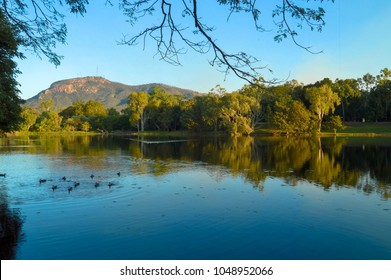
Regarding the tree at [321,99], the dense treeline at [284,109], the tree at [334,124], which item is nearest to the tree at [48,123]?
the dense treeline at [284,109]

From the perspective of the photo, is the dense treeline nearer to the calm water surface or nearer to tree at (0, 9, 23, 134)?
the calm water surface

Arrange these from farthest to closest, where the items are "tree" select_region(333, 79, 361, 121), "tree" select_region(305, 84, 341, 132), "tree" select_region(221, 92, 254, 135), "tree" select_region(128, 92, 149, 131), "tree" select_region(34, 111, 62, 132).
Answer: "tree" select_region(128, 92, 149, 131) < "tree" select_region(34, 111, 62, 132) < "tree" select_region(333, 79, 361, 121) < "tree" select_region(221, 92, 254, 135) < "tree" select_region(305, 84, 341, 132)

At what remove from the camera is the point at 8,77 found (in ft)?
45.0

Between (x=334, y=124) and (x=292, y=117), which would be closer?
(x=334, y=124)

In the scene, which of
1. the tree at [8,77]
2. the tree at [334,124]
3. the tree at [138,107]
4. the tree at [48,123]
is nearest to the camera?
the tree at [8,77]

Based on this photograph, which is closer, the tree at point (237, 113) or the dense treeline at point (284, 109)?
the dense treeline at point (284, 109)

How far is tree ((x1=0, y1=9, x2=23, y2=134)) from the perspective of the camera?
8.35 m

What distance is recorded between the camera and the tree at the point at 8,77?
27.4 feet

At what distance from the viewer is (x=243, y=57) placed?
15.4 ft

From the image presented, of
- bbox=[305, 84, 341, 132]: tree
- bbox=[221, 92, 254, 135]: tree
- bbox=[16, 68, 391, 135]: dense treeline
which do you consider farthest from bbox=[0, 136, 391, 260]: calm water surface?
bbox=[221, 92, 254, 135]: tree

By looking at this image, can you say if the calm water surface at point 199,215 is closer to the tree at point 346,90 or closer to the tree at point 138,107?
the tree at point 346,90

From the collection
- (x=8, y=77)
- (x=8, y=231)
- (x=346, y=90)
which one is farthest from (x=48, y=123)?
(x=8, y=231)

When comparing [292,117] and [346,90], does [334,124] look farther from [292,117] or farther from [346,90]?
[346,90]
